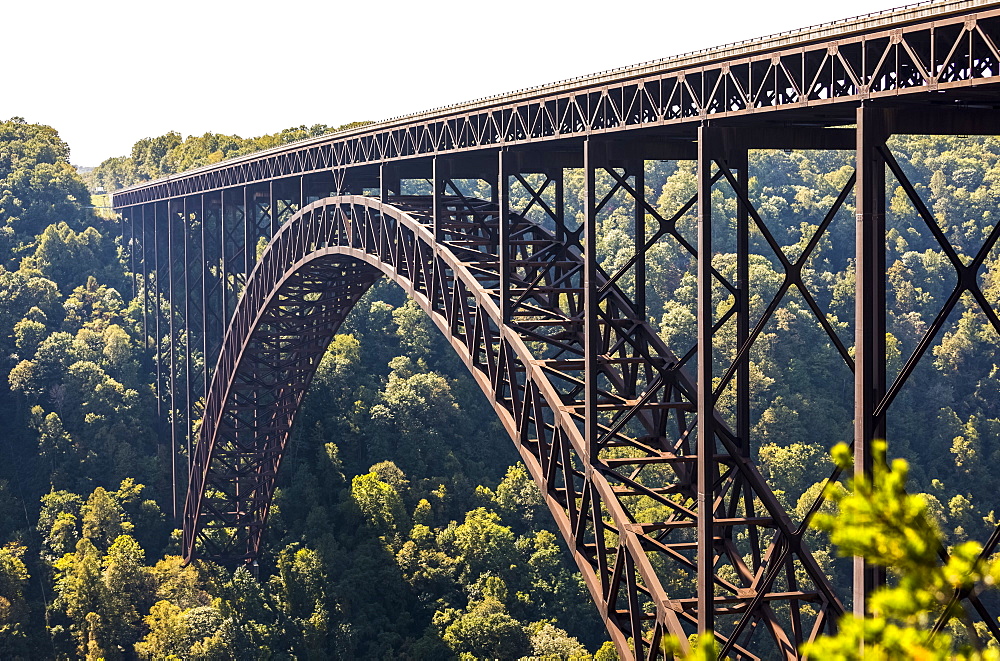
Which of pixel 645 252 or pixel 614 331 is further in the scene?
pixel 614 331

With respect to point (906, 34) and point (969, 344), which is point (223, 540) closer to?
point (906, 34)

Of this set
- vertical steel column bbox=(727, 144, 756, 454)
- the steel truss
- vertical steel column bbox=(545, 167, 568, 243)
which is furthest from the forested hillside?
vertical steel column bbox=(727, 144, 756, 454)

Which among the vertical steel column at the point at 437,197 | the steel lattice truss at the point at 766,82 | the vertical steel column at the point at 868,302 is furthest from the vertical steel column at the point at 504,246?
the vertical steel column at the point at 868,302

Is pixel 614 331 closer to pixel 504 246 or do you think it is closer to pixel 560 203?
pixel 560 203

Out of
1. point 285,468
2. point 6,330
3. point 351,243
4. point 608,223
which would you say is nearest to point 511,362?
point 351,243

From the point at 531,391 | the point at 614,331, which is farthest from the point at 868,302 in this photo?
the point at 614,331

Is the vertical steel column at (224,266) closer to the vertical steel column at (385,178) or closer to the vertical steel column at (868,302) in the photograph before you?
the vertical steel column at (385,178)
